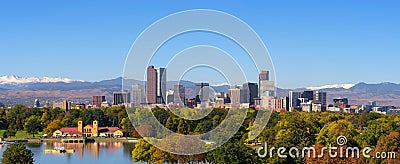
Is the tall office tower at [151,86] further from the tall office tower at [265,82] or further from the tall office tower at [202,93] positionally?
the tall office tower at [265,82]

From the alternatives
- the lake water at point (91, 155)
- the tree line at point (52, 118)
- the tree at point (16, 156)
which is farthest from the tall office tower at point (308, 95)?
the tree at point (16, 156)

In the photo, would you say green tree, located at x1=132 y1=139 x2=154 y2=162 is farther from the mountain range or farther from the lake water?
the mountain range

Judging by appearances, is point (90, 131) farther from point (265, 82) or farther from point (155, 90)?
point (265, 82)

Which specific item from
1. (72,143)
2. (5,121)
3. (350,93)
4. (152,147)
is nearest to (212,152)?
(152,147)

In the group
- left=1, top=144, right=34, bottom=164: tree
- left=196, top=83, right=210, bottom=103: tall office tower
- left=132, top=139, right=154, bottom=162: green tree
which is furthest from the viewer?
left=196, top=83, right=210, bottom=103: tall office tower

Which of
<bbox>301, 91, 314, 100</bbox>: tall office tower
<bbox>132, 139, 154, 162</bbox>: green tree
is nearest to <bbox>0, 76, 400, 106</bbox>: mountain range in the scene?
<bbox>301, 91, 314, 100</bbox>: tall office tower

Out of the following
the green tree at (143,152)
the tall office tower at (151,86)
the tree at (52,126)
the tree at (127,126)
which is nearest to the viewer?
the green tree at (143,152)

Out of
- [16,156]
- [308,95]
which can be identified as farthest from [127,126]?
[308,95]

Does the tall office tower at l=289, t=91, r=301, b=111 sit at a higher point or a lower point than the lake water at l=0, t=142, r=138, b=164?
higher

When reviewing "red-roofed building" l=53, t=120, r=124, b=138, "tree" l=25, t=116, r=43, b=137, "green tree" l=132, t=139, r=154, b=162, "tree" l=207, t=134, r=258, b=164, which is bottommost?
"red-roofed building" l=53, t=120, r=124, b=138

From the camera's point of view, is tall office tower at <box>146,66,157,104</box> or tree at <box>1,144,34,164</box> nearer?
tree at <box>1,144,34,164</box>

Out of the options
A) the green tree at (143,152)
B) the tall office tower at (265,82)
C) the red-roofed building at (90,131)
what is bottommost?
the red-roofed building at (90,131)

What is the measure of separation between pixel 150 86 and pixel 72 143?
828 cm

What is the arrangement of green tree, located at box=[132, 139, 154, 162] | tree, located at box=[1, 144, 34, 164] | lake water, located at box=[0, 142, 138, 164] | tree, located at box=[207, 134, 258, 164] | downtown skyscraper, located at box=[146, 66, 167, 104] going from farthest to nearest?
1. lake water, located at box=[0, 142, 138, 164]
2. downtown skyscraper, located at box=[146, 66, 167, 104]
3. green tree, located at box=[132, 139, 154, 162]
4. tree, located at box=[1, 144, 34, 164]
5. tree, located at box=[207, 134, 258, 164]
